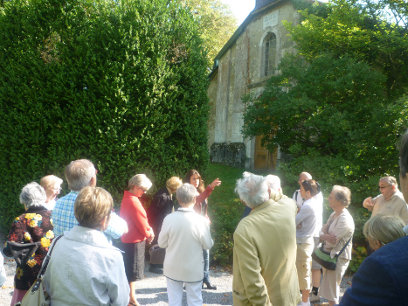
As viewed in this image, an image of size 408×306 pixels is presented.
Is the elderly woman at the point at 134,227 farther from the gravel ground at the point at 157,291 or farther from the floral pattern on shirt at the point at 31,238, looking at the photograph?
the floral pattern on shirt at the point at 31,238

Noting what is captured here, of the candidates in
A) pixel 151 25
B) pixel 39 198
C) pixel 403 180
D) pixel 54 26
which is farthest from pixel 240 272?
pixel 54 26

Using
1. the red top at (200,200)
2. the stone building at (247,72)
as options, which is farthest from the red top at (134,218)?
the stone building at (247,72)

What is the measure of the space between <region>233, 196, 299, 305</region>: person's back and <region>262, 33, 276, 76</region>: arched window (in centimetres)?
1646

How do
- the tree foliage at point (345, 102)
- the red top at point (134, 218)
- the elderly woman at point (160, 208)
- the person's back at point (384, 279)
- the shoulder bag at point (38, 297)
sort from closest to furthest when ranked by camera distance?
the person's back at point (384, 279), the shoulder bag at point (38, 297), the red top at point (134, 218), the elderly woman at point (160, 208), the tree foliage at point (345, 102)

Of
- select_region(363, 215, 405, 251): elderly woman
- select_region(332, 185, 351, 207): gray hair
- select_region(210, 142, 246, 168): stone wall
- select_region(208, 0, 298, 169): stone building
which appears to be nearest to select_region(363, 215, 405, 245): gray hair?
select_region(363, 215, 405, 251): elderly woman

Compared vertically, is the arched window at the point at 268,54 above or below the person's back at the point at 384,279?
above

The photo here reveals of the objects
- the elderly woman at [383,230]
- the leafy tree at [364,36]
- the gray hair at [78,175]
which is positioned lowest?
the elderly woman at [383,230]

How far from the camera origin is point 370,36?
10969 mm

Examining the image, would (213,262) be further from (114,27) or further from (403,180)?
(403,180)

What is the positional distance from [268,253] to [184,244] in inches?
56.6

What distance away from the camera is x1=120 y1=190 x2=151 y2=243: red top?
4.73 m

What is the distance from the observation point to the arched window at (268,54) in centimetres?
1842

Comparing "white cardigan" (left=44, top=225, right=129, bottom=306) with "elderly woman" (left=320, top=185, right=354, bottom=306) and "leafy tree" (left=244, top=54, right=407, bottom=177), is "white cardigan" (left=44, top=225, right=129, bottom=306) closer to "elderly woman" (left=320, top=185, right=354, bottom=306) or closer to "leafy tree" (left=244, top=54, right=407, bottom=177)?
"elderly woman" (left=320, top=185, right=354, bottom=306)

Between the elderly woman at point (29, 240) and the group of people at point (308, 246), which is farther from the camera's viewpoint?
the elderly woman at point (29, 240)
